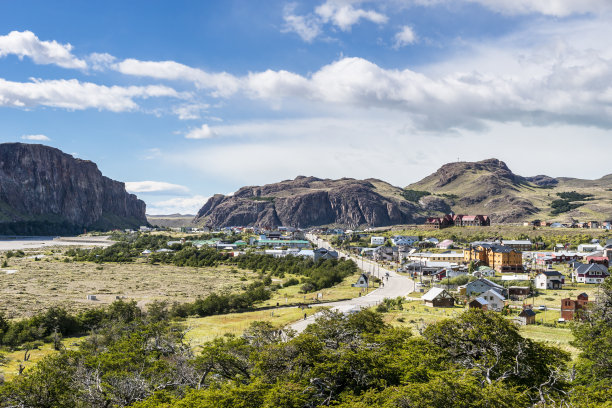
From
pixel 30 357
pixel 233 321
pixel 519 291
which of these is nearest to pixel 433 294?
pixel 519 291

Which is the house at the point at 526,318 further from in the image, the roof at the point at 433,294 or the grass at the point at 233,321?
the grass at the point at 233,321

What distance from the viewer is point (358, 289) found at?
68.0 m

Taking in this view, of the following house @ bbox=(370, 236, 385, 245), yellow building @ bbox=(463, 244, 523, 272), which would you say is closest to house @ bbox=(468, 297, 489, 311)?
yellow building @ bbox=(463, 244, 523, 272)

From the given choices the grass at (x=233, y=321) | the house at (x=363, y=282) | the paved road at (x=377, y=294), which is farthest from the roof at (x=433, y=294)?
the house at (x=363, y=282)

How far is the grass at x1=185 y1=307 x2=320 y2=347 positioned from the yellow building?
161 feet

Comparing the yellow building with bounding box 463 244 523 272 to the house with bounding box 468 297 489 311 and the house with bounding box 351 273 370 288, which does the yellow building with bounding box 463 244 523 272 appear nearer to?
the house with bounding box 351 273 370 288

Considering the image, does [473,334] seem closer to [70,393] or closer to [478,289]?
[70,393]

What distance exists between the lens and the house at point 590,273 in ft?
227

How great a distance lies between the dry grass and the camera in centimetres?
5656

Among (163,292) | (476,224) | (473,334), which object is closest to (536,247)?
(476,224)

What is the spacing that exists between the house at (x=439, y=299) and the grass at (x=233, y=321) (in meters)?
13.7

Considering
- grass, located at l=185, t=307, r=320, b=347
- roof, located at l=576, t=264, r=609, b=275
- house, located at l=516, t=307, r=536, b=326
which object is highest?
roof, located at l=576, t=264, r=609, b=275

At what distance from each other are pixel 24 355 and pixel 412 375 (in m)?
29.4

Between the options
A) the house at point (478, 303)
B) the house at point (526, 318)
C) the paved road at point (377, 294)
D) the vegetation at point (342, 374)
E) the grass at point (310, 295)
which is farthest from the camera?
the grass at point (310, 295)
